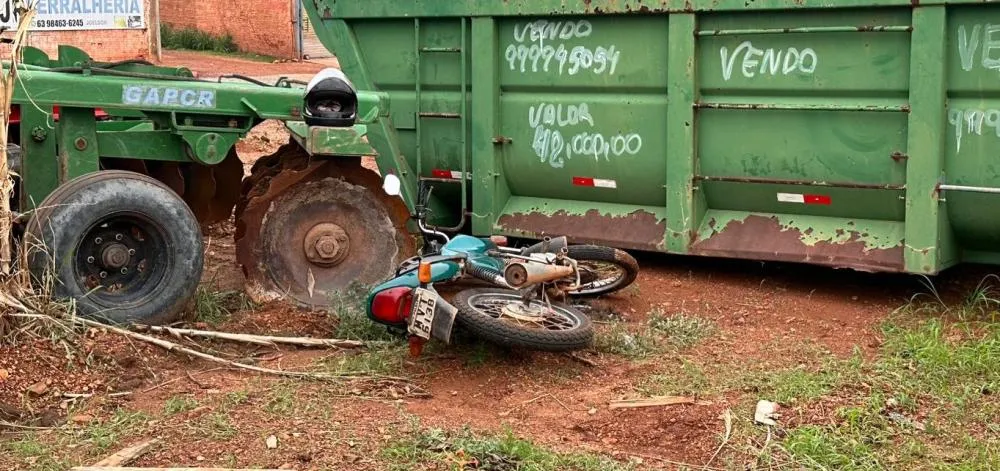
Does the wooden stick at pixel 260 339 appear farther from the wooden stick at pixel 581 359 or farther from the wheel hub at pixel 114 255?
the wooden stick at pixel 581 359

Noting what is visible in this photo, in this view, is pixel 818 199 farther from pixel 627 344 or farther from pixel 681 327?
pixel 627 344

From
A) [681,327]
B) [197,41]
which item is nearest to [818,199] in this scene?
[681,327]

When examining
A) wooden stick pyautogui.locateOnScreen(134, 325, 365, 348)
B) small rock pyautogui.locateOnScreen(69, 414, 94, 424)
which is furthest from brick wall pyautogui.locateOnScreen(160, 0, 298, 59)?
small rock pyautogui.locateOnScreen(69, 414, 94, 424)

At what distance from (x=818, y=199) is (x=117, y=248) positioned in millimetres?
3516

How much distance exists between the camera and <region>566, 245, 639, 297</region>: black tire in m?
6.40

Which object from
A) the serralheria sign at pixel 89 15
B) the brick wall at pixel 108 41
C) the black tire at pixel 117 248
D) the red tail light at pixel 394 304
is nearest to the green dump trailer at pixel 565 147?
the black tire at pixel 117 248

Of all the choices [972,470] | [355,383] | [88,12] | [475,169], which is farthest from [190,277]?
[88,12]

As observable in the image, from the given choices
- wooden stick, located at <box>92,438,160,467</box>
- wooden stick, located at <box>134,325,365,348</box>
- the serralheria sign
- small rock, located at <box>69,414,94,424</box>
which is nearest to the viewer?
wooden stick, located at <box>92,438,160,467</box>

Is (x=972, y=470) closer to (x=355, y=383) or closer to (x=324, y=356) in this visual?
(x=355, y=383)

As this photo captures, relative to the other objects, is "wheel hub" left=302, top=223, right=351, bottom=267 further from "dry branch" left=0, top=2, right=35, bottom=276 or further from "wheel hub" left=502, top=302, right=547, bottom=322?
"dry branch" left=0, top=2, right=35, bottom=276

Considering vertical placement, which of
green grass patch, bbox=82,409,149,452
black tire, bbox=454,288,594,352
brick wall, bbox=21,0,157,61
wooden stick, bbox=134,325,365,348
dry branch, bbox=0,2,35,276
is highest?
brick wall, bbox=21,0,157,61

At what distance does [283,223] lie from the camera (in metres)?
6.64

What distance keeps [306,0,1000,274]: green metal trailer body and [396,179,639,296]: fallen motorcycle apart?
2.18ft

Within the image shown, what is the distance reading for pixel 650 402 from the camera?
514 centimetres
